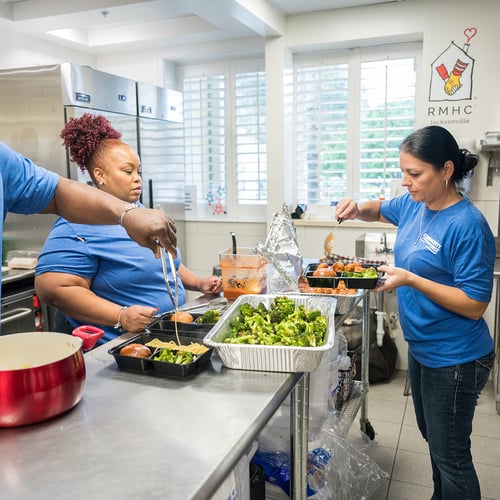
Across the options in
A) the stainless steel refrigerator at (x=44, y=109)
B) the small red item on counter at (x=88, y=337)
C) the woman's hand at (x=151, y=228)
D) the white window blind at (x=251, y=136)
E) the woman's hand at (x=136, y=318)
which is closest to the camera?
the woman's hand at (x=151, y=228)

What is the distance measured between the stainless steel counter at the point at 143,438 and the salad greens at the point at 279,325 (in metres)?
0.09

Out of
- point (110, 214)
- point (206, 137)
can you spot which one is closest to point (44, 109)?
point (206, 137)

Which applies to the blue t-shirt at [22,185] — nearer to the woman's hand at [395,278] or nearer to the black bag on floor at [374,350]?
the woman's hand at [395,278]

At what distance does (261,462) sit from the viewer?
167cm

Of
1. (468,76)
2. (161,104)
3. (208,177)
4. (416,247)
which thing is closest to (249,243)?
(208,177)

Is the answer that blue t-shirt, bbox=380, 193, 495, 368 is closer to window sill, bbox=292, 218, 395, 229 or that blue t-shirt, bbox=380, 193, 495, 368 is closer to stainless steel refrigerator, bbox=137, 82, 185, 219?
window sill, bbox=292, 218, 395, 229

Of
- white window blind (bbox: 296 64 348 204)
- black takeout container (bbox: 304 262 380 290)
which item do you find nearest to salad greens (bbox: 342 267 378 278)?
black takeout container (bbox: 304 262 380 290)

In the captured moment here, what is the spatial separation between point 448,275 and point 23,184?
4.41 feet

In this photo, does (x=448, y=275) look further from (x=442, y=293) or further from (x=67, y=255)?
(x=67, y=255)

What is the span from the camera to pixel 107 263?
5.68 feet

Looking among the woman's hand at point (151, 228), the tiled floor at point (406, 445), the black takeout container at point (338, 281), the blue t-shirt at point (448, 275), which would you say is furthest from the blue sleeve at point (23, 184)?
the tiled floor at point (406, 445)

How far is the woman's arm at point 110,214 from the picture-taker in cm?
118

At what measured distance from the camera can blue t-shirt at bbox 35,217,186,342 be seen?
168cm

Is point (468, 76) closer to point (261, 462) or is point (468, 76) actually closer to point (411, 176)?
point (411, 176)
